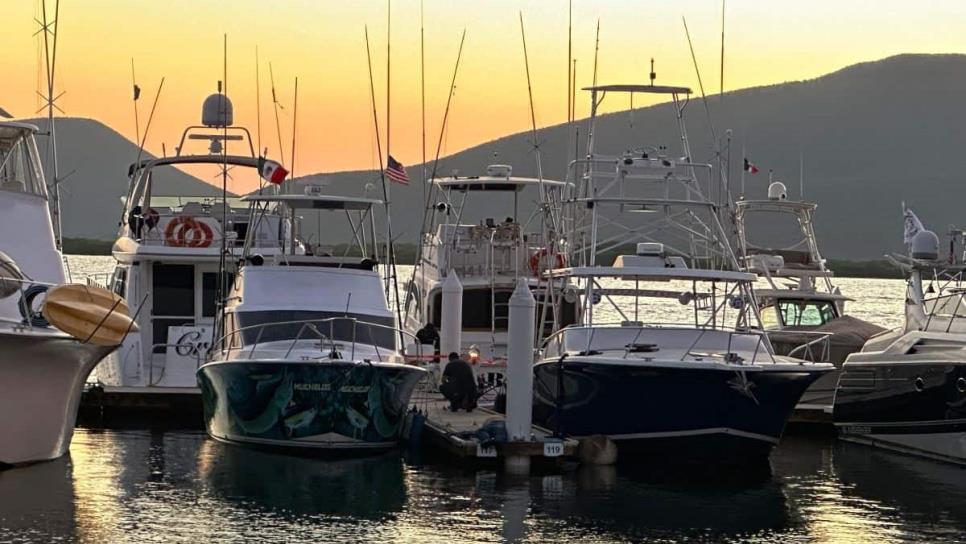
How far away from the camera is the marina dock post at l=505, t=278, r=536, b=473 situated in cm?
2388

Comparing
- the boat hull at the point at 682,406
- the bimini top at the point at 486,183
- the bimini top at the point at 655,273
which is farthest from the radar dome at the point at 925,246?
the bimini top at the point at 486,183

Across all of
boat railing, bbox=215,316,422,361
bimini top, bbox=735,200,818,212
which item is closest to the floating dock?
boat railing, bbox=215,316,422,361

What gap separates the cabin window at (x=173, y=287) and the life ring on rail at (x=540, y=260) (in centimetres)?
602

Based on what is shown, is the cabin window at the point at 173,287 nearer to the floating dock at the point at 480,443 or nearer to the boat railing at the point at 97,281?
the boat railing at the point at 97,281

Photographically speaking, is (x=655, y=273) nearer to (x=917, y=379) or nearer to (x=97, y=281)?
(x=917, y=379)

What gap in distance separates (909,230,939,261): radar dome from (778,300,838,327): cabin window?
3.25m

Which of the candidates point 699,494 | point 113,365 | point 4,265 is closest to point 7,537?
point 4,265

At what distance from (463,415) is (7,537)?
985cm

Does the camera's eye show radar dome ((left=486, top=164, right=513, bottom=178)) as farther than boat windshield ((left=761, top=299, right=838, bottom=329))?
Yes

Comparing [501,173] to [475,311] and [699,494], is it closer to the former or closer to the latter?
[475,311]

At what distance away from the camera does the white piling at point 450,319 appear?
101ft

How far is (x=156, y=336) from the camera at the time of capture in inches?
1226

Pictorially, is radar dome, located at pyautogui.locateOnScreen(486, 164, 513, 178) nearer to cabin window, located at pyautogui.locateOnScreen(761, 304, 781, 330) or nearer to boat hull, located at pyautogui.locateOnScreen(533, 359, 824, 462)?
cabin window, located at pyautogui.locateOnScreen(761, 304, 781, 330)

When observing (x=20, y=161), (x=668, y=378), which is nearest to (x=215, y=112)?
(x=20, y=161)
